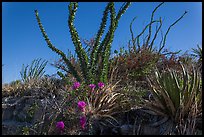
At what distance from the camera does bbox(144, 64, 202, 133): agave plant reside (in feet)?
16.5

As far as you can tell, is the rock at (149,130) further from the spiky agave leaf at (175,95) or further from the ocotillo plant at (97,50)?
the ocotillo plant at (97,50)

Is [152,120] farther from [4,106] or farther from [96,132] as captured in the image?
[4,106]

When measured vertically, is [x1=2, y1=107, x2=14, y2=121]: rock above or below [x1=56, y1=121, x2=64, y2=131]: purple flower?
above

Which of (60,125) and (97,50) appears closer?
(60,125)

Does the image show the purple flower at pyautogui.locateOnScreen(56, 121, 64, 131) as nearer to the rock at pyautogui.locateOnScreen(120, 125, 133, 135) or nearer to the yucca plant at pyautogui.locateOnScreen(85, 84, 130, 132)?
the yucca plant at pyautogui.locateOnScreen(85, 84, 130, 132)

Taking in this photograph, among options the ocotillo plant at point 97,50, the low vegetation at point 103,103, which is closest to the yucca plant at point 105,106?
the low vegetation at point 103,103

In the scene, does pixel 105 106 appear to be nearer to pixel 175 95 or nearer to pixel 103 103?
pixel 103 103

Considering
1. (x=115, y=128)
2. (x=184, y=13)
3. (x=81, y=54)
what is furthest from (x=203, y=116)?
(x=184, y=13)

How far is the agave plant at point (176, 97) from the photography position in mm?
5035

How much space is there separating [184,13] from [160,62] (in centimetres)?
275

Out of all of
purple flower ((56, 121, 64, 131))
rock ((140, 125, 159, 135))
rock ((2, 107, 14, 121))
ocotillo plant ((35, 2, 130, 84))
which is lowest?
rock ((140, 125, 159, 135))

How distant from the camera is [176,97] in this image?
514cm

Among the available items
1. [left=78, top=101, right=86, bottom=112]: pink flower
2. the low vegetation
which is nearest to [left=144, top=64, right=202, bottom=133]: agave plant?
the low vegetation

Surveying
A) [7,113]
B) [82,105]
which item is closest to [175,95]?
[82,105]
